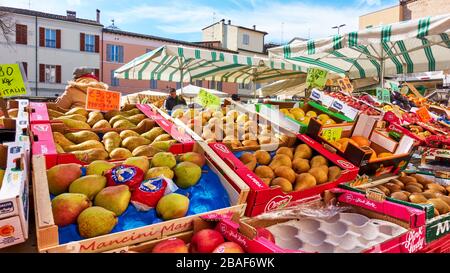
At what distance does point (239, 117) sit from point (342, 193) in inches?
47.6

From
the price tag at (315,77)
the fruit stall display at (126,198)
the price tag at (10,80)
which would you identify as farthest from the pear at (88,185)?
the price tag at (315,77)

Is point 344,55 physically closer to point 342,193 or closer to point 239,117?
point 239,117

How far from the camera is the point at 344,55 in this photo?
29.0ft

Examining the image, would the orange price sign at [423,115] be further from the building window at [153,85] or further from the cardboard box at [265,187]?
the building window at [153,85]

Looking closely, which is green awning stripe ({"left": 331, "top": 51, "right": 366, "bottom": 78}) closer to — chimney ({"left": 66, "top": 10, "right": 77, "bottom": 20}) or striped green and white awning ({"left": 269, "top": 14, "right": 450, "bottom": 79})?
striped green and white awning ({"left": 269, "top": 14, "right": 450, "bottom": 79})

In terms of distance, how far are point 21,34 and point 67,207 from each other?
27.1 meters

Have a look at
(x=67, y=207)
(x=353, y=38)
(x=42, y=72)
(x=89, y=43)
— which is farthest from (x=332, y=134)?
(x=89, y=43)

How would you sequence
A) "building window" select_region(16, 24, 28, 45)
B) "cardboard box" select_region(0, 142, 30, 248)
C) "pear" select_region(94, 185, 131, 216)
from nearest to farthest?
"cardboard box" select_region(0, 142, 30, 248) < "pear" select_region(94, 185, 131, 216) < "building window" select_region(16, 24, 28, 45)

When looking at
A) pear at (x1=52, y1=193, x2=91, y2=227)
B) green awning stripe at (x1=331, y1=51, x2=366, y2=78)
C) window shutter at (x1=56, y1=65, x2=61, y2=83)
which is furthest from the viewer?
window shutter at (x1=56, y1=65, x2=61, y2=83)

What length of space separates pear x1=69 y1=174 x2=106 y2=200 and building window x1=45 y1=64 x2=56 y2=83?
26.1 meters

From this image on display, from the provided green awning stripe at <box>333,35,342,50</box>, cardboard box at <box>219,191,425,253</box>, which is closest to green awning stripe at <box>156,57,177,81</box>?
green awning stripe at <box>333,35,342,50</box>

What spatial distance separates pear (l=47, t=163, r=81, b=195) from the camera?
1.69 metres
